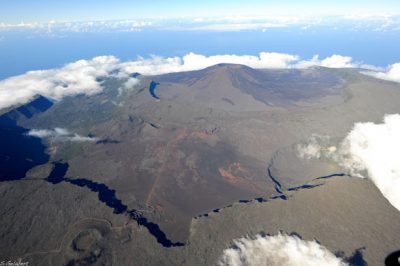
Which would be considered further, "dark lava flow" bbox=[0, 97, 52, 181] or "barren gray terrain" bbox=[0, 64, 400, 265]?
"dark lava flow" bbox=[0, 97, 52, 181]

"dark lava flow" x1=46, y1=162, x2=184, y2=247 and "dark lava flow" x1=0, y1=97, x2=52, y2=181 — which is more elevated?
"dark lava flow" x1=46, y1=162, x2=184, y2=247

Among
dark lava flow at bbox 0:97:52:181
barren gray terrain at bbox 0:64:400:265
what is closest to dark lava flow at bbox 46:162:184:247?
barren gray terrain at bbox 0:64:400:265

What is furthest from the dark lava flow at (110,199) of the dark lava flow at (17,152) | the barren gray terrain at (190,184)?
the dark lava flow at (17,152)

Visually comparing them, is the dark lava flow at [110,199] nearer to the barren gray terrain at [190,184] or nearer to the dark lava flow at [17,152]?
the barren gray terrain at [190,184]

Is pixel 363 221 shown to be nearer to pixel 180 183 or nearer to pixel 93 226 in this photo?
pixel 180 183

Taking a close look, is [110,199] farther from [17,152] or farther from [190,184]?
[17,152]

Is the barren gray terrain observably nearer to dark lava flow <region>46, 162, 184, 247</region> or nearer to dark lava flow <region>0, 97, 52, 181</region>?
dark lava flow <region>46, 162, 184, 247</region>

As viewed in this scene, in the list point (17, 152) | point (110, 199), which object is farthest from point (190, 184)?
point (17, 152)

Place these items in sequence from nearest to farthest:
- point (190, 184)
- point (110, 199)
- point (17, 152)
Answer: point (110, 199) → point (190, 184) → point (17, 152)

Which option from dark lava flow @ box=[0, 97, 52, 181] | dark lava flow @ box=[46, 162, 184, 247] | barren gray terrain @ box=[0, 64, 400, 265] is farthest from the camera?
dark lava flow @ box=[0, 97, 52, 181]

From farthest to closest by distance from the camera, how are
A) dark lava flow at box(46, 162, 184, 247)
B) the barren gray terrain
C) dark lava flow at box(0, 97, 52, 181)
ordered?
dark lava flow at box(0, 97, 52, 181), dark lava flow at box(46, 162, 184, 247), the barren gray terrain
